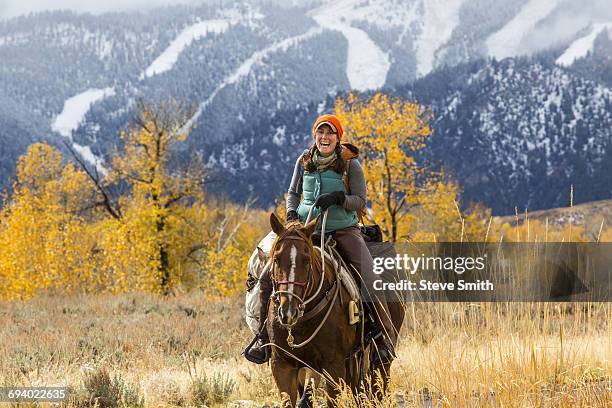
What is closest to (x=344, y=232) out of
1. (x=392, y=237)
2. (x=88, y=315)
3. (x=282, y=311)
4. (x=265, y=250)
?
(x=265, y=250)

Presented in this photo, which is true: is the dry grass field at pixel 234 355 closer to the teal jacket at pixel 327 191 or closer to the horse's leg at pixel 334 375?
the horse's leg at pixel 334 375

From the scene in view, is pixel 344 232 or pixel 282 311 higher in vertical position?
pixel 344 232

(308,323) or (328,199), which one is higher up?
(328,199)

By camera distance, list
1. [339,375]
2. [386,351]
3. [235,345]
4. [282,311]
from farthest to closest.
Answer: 1. [235,345]
2. [386,351]
3. [339,375]
4. [282,311]

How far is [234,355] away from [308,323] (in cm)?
509

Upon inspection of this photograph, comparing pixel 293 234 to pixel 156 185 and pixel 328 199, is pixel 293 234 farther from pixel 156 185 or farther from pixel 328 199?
pixel 156 185

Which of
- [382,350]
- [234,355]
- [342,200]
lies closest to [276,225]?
[342,200]

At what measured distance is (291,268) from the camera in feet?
17.0

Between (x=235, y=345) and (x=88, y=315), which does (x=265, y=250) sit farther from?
(x=88, y=315)

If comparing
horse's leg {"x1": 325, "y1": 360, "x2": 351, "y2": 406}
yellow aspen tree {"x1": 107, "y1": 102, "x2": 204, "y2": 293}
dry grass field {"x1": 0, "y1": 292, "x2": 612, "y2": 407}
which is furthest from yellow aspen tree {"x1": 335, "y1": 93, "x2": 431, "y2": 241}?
horse's leg {"x1": 325, "y1": 360, "x2": 351, "y2": 406}

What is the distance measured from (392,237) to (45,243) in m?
14.2

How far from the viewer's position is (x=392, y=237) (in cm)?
2639

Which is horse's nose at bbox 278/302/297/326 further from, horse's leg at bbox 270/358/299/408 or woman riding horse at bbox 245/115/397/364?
woman riding horse at bbox 245/115/397/364

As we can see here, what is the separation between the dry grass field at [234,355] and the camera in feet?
15.7
